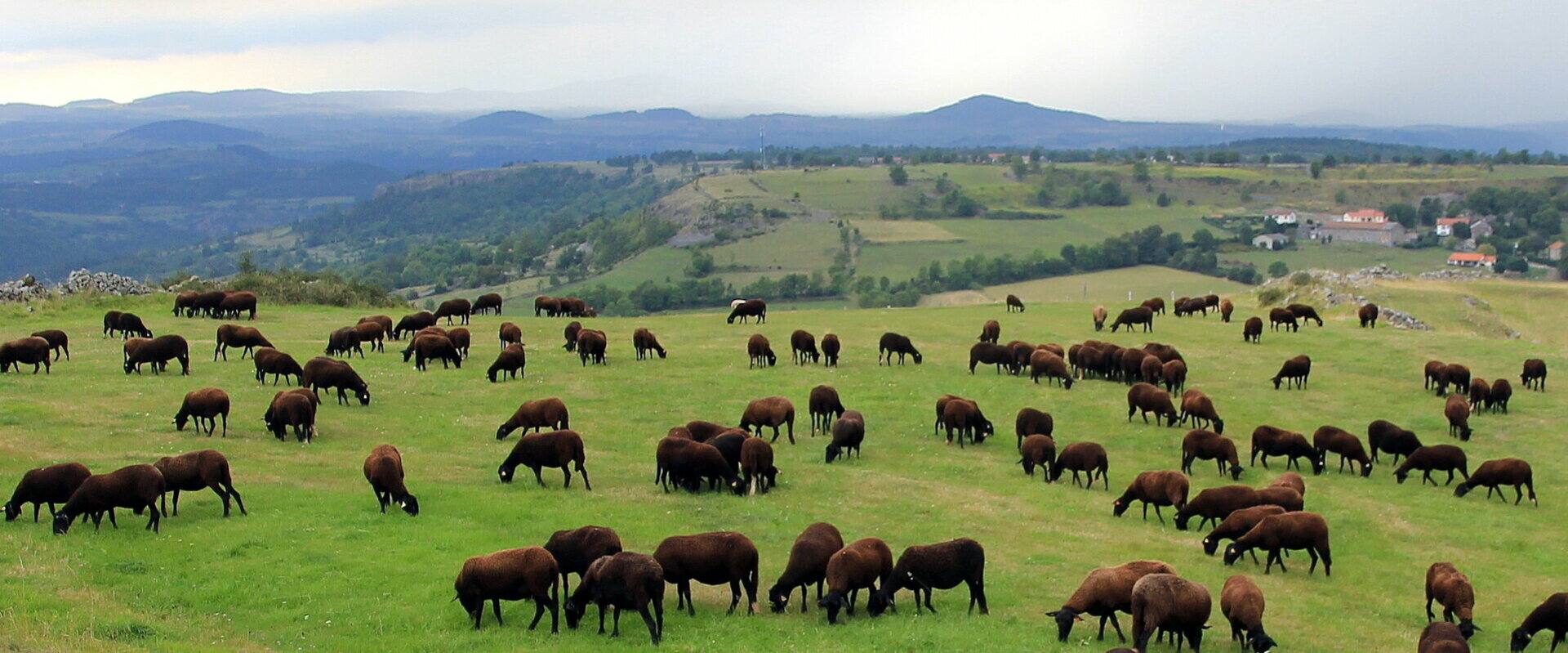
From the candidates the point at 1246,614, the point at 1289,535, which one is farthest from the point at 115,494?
the point at 1289,535

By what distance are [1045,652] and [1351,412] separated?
71.5 ft

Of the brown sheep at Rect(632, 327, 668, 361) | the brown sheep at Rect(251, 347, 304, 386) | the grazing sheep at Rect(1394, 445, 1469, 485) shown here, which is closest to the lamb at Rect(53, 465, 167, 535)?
the brown sheep at Rect(251, 347, 304, 386)

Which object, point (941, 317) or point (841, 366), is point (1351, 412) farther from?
point (941, 317)

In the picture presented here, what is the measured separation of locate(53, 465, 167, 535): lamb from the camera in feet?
51.8

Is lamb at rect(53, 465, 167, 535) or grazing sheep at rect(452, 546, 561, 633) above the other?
lamb at rect(53, 465, 167, 535)

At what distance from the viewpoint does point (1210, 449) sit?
24047 mm

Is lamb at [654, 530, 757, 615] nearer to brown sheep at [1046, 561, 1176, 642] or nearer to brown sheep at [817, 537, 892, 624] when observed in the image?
brown sheep at [817, 537, 892, 624]

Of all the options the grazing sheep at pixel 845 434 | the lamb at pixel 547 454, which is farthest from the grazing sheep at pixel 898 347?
the lamb at pixel 547 454

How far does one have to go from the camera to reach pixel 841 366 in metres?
35.0

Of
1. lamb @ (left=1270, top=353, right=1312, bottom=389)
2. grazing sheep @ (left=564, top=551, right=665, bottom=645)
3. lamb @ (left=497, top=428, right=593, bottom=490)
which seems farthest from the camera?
lamb @ (left=1270, top=353, right=1312, bottom=389)

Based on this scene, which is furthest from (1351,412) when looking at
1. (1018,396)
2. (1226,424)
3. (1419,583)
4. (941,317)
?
(941,317)

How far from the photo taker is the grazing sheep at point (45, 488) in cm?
1611

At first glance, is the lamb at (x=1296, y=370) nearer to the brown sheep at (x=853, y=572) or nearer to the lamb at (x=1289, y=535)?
the lamb at (x=1289, y=535)

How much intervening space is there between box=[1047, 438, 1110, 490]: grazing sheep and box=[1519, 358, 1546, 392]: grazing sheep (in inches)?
732
